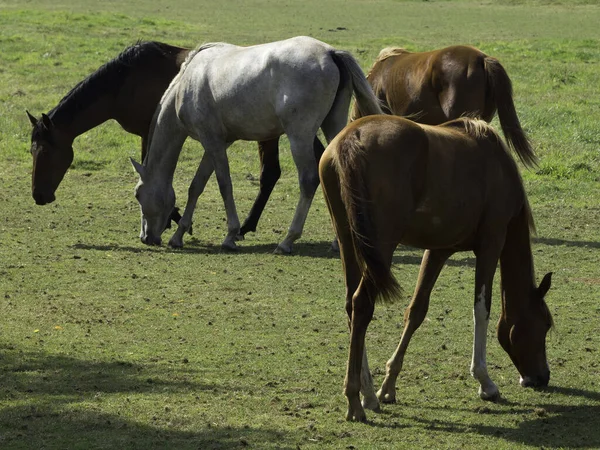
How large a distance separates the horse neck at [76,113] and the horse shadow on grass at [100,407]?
5.26 meters

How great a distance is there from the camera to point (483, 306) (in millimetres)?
6355

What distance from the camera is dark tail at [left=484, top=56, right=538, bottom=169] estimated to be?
10.9m

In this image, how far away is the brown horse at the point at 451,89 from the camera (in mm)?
11250

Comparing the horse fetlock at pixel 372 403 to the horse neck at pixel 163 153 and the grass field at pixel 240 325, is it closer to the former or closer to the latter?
the grass field at pixel 240 325

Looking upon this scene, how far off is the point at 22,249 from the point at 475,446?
672cm

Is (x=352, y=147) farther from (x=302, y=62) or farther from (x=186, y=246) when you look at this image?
(x=186, y=246)

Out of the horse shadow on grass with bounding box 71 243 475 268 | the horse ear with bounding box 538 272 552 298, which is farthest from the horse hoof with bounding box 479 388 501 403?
the horse shadow on grass with bounding box 71 243 475 268

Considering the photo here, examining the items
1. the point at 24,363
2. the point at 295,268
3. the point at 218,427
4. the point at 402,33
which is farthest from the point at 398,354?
the point at 402,33

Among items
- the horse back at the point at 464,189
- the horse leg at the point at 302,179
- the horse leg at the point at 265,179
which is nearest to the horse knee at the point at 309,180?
the horse leg at the point at 302,179

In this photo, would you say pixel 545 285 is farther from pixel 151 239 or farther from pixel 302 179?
pixel 151 239

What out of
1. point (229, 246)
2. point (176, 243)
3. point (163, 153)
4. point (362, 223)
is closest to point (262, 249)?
point (229, 246)

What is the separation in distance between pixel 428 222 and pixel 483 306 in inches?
26.6

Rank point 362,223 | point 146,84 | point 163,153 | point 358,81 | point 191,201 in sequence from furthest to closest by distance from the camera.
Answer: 1. point 146,84
2. point 191,201
3. point 163,153
4. point 358,81
5. point 362,223

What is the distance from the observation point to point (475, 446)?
561cm
